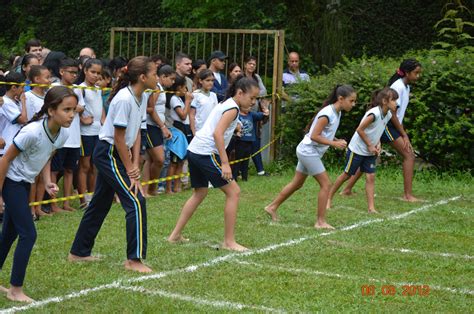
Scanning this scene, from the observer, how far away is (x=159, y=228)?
9.56 meters

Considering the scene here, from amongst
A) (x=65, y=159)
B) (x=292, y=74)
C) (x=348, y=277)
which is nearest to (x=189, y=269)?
(x=348, y=277)

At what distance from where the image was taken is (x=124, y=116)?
290 inches

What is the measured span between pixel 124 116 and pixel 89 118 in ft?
12.3

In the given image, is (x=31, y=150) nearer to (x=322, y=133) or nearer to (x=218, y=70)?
(x=322, y=133)

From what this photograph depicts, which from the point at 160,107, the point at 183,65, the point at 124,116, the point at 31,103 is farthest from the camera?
the point at 183,65

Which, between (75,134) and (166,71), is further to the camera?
(166,71)

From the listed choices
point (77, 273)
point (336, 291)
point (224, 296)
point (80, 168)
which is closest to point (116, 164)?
point (77, 273)

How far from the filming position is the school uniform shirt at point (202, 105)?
12.9 m

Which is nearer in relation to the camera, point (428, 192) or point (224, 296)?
point (224, 296)

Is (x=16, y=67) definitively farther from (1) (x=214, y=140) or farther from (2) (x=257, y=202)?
(1) (x=214, y=140)

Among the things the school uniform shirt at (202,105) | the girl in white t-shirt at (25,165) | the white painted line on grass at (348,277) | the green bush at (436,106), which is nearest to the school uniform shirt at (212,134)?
the white painted line on grass at (348,277)

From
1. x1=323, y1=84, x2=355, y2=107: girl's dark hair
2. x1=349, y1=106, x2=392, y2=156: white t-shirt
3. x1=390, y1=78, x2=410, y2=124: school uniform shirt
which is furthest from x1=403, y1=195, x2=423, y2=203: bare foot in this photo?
x1=323, y1=84, x2=355, y2=107: girl's dark hair

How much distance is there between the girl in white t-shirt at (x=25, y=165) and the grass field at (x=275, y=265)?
1.13 ft

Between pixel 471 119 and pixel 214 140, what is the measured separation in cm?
686
